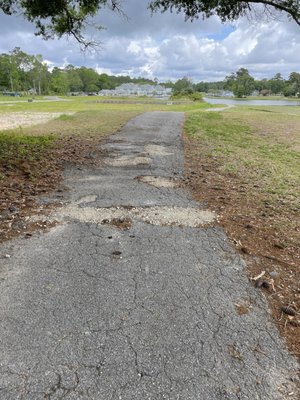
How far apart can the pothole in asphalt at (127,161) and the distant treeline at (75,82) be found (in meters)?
67.6

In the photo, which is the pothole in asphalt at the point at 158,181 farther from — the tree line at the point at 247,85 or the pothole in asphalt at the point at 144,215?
the tree line at the point at 247,85

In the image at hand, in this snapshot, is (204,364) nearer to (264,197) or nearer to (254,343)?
(254,343)

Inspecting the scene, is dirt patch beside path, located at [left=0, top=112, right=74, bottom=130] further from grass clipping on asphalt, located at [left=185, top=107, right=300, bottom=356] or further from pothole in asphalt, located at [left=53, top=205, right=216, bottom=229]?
pothole in asphalt, located at [left=53, top=205, right=216, bottom=229]

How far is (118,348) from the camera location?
7.61ft

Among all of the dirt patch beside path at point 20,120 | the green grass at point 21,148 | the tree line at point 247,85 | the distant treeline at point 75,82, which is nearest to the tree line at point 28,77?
the distant treeline at point 75,82

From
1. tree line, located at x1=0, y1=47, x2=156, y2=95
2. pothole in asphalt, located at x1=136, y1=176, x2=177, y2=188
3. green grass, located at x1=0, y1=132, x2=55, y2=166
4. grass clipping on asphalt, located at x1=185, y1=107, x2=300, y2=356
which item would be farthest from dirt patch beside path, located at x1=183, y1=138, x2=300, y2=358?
tree line, located at x1=0, y1=47, x2=156, y2=95

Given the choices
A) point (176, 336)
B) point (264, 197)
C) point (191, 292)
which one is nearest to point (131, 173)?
point (264, 197)

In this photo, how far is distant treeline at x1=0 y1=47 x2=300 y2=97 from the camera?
9790cm

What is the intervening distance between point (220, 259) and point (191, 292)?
736mm

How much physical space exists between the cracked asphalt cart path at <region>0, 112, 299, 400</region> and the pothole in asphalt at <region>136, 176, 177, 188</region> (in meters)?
1.60

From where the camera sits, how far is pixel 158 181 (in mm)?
6477

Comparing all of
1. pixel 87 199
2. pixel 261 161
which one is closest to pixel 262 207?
pixel 87 199

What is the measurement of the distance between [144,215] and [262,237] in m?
1.57

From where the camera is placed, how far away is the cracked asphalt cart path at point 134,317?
2.07 m
